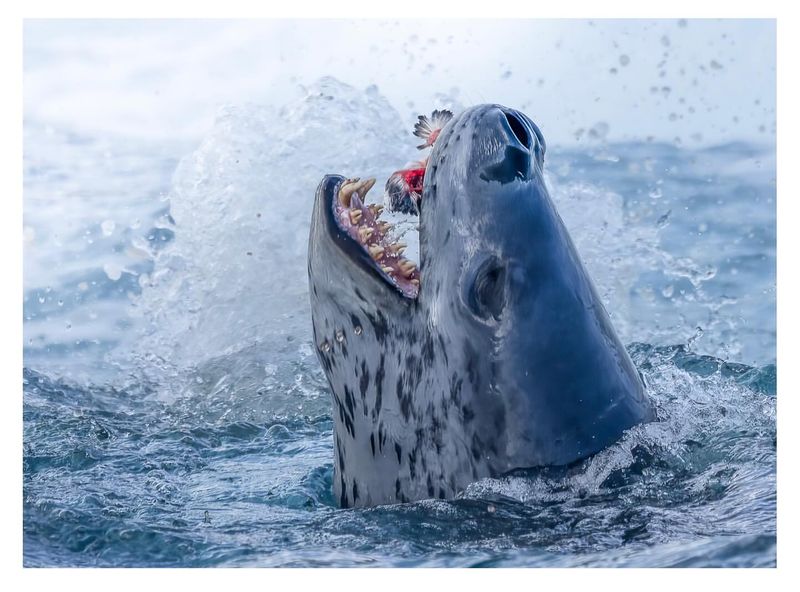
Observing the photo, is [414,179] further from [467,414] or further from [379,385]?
[467,414]

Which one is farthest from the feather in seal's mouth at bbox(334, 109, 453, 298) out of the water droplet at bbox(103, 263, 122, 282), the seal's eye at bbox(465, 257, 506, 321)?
the water droplet at bbox(103, 263, 122, 282)

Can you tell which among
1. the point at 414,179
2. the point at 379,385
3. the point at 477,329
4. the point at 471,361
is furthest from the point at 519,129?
the point at 379,385

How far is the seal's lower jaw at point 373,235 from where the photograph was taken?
4547 mm

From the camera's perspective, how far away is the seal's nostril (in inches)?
179

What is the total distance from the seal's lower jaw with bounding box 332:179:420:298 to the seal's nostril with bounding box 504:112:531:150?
0.56 metres

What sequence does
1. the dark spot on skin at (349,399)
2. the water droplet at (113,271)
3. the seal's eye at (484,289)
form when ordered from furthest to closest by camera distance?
the water droplet at (113,271) → the dark spot on skin at (349,399) → the seal's eye at (484,289)

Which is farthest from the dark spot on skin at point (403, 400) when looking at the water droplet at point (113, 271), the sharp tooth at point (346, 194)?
the water droplet at point (113, 271)

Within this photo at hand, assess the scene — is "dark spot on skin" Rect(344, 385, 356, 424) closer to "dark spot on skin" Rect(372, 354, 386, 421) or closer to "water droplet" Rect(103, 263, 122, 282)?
"dark spot on skin" Rect(372, 354, 386, 421)

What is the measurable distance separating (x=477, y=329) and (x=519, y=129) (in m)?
0.76

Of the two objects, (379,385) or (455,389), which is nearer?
(455,389)

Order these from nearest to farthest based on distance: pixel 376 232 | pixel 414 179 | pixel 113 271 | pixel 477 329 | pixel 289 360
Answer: pixel 477 329 → pixel 376 232 → pixel 414 179 → pixel 289 360 → pixel 113 271

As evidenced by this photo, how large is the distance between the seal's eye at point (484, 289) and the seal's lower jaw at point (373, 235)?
243 mm

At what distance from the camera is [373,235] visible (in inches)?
180

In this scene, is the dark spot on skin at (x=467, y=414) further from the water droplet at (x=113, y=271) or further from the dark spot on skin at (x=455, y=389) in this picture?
the water droplet at (x=113, y=271)
